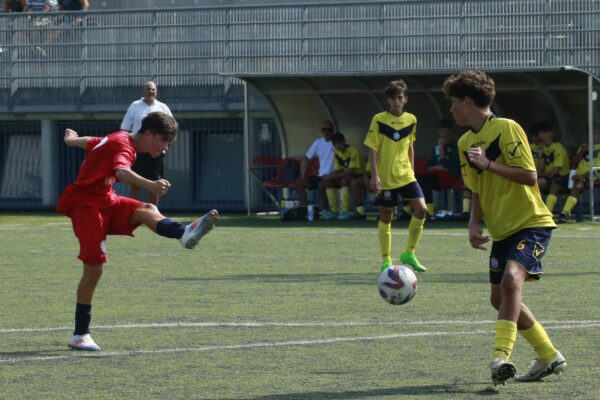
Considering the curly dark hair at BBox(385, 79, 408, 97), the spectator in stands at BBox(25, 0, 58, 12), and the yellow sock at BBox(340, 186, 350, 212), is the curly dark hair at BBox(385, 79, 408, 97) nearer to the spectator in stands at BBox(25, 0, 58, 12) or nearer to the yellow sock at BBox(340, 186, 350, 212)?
the yellow sock at BBox(340, 186, 350, 212)

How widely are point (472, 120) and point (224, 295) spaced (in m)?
4.83

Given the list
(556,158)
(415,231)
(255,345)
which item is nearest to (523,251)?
(255,345)

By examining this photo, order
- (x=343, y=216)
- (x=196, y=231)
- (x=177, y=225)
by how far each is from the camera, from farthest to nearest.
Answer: (x=343, y=216) → (x=177, y=225) → (x=196, y=231)

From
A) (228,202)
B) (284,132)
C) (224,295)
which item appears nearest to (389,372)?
(224,295)

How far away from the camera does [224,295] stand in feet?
38.5

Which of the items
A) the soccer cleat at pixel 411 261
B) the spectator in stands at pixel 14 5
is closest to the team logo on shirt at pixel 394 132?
the soccer cleat at pixel 411 261

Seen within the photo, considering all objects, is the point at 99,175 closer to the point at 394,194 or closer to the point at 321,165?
the point at 394,194

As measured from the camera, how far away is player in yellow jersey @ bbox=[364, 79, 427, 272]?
45.9 ft

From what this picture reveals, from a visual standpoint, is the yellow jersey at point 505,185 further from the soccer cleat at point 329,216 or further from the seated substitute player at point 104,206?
the soccer cleat at point 329,216

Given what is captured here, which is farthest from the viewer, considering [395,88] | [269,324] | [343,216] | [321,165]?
[321,165]

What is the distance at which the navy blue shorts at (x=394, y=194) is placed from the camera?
46.8ft

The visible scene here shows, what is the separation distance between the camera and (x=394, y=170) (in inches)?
566

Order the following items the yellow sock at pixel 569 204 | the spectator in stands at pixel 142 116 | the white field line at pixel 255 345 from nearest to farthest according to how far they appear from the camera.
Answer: the white field line at pixel 255 345, the spectator in stands at pixel 142 116, the yellow sock at pixel 569 204

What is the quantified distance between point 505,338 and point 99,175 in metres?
2.98
